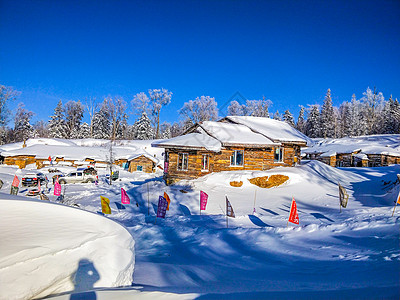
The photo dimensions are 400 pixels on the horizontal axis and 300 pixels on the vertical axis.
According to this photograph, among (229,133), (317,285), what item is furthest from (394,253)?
(229,133)

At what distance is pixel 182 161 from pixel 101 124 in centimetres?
5449

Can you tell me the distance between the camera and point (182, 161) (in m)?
21.3

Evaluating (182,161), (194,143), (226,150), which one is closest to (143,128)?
(182,161)

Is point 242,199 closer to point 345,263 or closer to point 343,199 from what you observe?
point 343,199

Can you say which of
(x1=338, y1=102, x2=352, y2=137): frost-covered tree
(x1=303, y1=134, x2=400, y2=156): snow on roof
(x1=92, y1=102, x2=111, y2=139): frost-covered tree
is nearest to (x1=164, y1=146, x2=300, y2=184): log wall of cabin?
(x1=303, y1=134, x2=400, y2=156): snow on roof

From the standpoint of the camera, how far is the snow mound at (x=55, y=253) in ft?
13.2

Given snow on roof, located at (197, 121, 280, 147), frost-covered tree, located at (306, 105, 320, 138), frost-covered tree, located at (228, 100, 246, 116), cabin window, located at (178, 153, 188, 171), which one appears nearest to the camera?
cabin window, located at (178, 153, 188, 171)

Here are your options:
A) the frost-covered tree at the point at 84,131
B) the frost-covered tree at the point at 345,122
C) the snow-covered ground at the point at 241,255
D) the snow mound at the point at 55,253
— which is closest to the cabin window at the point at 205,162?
the snow-covered ground at the point at 241,255

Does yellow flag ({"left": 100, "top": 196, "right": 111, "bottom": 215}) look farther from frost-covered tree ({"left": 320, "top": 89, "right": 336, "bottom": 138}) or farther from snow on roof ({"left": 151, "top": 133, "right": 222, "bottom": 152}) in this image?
frost-covered tree ({"left": 320, "top": 89, "right": 336, "bottom": 138})

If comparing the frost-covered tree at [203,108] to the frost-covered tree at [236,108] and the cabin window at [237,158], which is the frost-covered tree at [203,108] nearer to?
the frost-covered tree at [236,108]

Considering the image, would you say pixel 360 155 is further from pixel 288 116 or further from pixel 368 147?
pixel 288 116

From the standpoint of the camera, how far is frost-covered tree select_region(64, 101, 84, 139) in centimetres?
6994

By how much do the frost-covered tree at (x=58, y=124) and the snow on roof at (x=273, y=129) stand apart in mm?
56910

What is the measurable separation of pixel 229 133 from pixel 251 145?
277 centimetres
